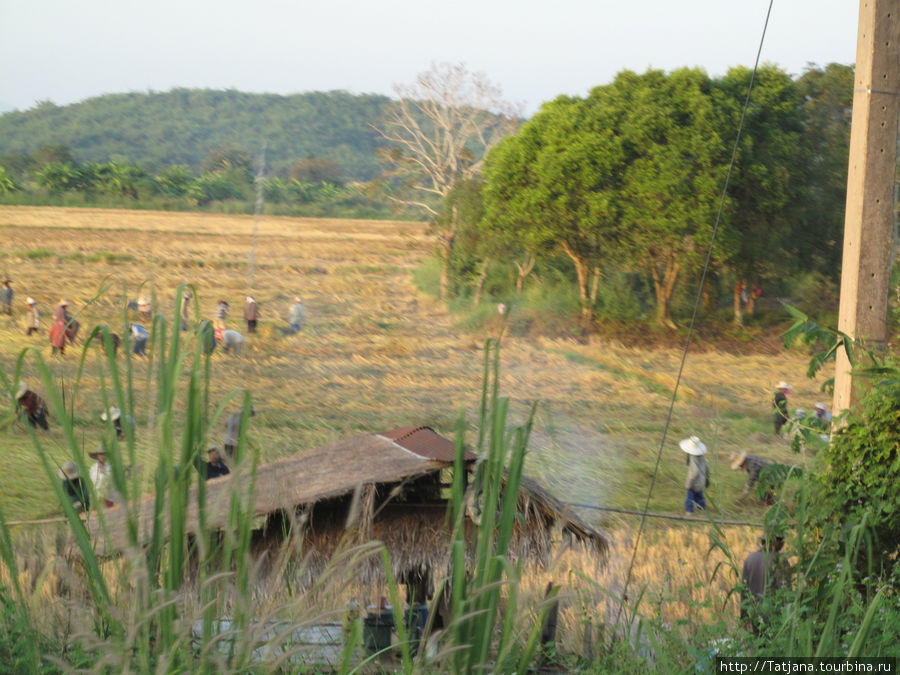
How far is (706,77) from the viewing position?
47.3 feet

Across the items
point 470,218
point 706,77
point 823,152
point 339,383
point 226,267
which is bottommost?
point 339,383

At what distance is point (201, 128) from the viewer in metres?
22.1

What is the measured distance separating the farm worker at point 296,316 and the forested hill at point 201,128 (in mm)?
5126

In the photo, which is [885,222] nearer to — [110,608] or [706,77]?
[110,608]

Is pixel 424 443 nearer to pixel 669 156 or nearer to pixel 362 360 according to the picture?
pixel 669 156

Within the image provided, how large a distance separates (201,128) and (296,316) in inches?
321

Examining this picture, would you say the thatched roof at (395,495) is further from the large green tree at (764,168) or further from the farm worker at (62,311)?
the large green tree at (764,168)

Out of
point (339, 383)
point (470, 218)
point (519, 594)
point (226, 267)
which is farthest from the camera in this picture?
point (226, 267)

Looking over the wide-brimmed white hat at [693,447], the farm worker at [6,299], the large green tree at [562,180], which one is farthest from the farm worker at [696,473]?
the farm worker at [6,299]

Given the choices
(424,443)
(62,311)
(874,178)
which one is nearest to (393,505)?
(424,443)

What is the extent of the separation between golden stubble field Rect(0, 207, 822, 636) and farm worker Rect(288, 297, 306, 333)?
0.20 metres

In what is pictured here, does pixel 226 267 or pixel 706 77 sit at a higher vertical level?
pixel 706 77

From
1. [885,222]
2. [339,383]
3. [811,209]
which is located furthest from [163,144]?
[885,222]

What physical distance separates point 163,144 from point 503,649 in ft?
71.7
